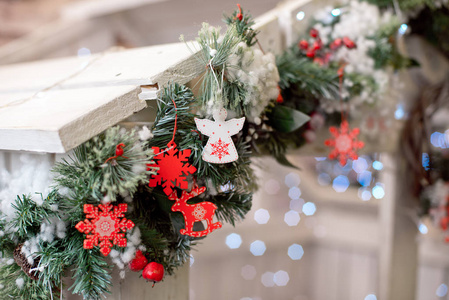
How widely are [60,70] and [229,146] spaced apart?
1.77 ft

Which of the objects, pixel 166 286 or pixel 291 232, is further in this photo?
pixel 291 232

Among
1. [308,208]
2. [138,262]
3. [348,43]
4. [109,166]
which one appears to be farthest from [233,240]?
[109,166]

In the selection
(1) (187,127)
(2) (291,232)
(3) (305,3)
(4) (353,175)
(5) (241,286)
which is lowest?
(5) (241,286)

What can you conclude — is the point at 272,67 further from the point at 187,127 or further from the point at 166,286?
the point at 166,286

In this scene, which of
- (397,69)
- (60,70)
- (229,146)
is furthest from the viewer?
(397,69)

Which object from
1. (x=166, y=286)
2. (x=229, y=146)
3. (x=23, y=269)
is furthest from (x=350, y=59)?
(x=23, y=269)

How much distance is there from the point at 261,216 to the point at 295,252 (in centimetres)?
36

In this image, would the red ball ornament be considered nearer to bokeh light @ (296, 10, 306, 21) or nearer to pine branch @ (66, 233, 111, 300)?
pine branch @ (66, 233, 111, 300)

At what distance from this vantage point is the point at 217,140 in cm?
59

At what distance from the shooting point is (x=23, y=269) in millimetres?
606

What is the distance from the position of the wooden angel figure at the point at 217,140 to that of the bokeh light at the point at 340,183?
1758 millimetres

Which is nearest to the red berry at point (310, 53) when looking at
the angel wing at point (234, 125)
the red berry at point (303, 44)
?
the red berry at point (303, 44)

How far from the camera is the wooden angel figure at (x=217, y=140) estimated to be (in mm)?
590

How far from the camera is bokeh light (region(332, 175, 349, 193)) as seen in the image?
2.21 m
